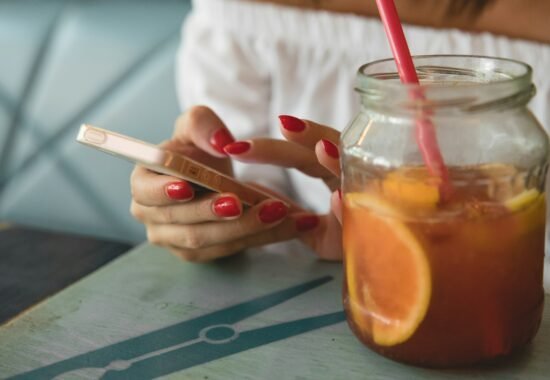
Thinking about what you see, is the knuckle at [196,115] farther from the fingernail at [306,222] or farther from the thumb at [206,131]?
the fingernail at [306,222]

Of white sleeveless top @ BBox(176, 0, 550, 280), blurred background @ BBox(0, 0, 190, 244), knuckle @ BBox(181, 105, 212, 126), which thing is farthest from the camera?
blurred background @ BBox(0, 0, 190, 244)

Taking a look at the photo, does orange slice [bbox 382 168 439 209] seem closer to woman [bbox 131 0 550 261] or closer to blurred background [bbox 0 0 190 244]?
woman [bbox 131 0 550 261]

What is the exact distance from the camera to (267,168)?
73cm

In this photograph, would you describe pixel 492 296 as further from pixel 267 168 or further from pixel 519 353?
pixel 267 168

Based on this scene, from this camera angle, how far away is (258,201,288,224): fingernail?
49 cm

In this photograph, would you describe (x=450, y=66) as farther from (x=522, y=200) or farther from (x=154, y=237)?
(x=154, y=237)

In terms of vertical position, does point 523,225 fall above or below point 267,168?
above

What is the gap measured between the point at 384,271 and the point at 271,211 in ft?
0.50

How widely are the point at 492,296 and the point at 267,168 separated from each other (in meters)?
0.42

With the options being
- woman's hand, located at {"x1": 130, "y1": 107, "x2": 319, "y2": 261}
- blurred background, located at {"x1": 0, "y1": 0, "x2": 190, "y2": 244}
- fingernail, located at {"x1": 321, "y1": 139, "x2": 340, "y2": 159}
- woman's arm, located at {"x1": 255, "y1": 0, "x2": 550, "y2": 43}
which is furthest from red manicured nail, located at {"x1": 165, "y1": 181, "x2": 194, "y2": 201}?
blurred background, located at {"x1": 0, "y1": 0, "x2": 190, "y2": 244}

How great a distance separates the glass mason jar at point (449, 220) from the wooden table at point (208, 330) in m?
0.03

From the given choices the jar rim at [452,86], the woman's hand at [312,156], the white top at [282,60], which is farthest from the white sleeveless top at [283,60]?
the jar rim at [452,86]

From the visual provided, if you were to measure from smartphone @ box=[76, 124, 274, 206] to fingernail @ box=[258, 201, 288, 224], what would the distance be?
4 centimetres

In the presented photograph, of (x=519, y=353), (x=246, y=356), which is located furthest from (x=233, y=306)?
(x=519, y=353)
